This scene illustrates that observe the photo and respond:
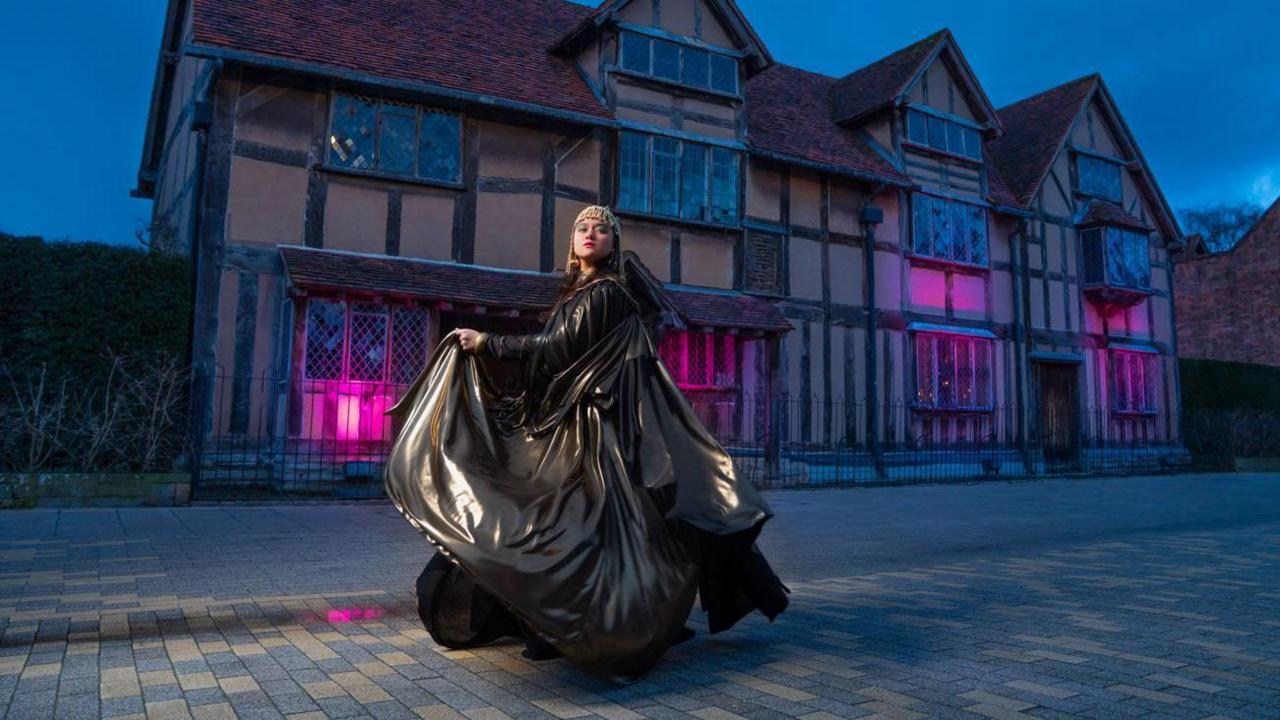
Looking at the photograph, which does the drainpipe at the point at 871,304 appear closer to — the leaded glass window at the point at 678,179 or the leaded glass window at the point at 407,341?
the leaded glass window at the point at 678,179

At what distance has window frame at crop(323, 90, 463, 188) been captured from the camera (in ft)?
39.0

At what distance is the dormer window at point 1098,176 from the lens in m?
20.1

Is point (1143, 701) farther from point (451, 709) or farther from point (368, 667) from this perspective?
point (368, 667)

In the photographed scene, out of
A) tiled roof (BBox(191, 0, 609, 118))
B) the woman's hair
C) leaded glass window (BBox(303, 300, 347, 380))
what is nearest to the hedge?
tiled roof (BBox(191, 0, 609, 118))

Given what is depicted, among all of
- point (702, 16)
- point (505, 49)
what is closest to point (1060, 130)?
point (702, 16)

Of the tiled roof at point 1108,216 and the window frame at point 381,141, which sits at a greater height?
the tiled roof at point 1108,216

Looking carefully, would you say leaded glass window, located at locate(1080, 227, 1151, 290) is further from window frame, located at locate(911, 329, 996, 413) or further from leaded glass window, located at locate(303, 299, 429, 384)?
leaded glass window, located at locate(303, 299, 429, 384)

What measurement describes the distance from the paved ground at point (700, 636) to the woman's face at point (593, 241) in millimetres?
1783

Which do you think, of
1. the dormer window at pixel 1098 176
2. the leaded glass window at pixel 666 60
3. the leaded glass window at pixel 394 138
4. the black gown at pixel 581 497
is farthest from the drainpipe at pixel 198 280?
the dormer window at pixel 1098 176

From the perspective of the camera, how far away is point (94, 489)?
348 inches

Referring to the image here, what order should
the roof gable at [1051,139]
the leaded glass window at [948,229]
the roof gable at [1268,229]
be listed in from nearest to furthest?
1. the leaded glass window at [948,229]
2. the roof gable at [1051,139]
3. the roof gable at [1268,229]

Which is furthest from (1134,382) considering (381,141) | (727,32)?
(381,141)

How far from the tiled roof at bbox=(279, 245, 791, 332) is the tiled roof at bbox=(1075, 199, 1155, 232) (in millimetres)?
10274

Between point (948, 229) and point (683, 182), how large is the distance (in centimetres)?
663
